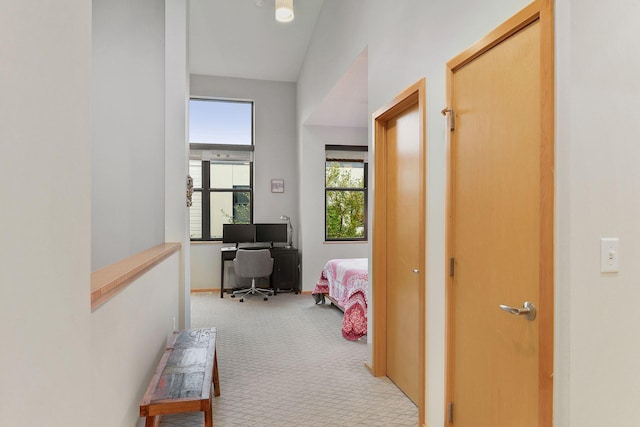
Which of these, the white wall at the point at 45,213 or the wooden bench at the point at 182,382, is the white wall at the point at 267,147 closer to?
the wooden bench at the point at 182,382

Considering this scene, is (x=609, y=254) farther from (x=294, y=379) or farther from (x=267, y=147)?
(x=267, y=147)

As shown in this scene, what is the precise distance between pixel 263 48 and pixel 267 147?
1.67m

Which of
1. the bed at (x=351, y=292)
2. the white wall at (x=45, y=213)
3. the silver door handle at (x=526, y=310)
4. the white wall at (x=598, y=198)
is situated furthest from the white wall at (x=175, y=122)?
the white wall at (x=598, y=198)

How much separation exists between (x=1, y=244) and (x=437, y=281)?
1.92 m

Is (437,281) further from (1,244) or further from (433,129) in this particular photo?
(1,244)

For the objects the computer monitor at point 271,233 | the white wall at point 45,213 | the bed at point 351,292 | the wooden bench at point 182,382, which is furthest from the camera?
the computer monitor at point 271,233

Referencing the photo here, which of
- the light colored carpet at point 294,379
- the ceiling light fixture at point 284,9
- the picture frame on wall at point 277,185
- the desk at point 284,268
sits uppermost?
the ceiling light fixture at point 284,9

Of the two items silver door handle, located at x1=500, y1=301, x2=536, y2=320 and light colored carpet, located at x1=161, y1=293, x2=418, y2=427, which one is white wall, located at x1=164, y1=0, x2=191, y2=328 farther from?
silver door handle, located at x1=500, y1=301, x2=536, y2=320

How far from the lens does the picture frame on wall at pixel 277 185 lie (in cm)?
678

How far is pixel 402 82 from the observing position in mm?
2562

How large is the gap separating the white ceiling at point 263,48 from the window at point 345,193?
547 mm

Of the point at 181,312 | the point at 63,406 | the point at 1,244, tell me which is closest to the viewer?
the point at 1,244

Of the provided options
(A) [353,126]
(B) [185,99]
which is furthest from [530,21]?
(A) [353,126]

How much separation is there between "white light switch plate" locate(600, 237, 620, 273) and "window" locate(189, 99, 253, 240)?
5.90m
